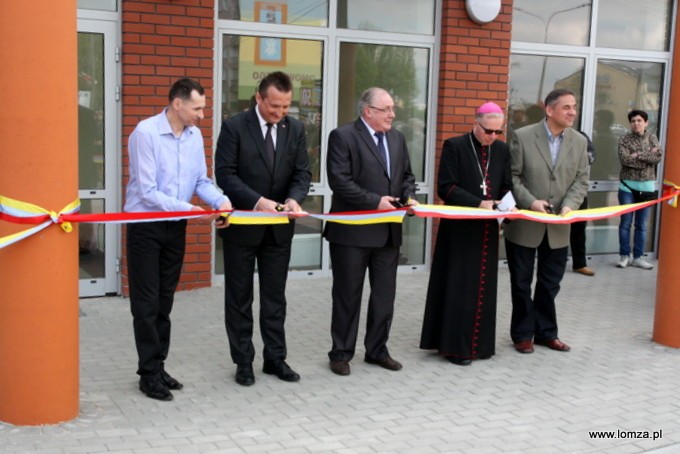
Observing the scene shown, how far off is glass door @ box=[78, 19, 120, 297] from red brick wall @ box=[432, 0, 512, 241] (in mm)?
3521

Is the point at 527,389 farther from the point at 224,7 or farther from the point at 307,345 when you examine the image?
the point at 224,7

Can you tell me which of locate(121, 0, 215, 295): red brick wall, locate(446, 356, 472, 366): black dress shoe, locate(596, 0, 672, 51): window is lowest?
locate(446, 356, 472, 366): black dress shoe

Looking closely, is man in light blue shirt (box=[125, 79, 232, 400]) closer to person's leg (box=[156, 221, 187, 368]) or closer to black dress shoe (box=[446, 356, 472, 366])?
person's leg (box=[156, 221, 187, 368])

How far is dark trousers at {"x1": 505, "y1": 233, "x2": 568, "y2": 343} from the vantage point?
22.9 ft

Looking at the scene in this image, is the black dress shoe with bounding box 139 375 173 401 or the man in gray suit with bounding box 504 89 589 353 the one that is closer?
the black dress shoe with bounding box 139 375 173 401

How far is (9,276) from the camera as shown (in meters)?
4.95

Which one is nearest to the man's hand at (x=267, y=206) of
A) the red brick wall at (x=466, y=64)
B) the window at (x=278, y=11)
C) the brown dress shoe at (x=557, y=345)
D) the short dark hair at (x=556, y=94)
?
the short dark hair at (x=556, y=94)

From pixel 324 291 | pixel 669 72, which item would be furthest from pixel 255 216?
pixel 669 72

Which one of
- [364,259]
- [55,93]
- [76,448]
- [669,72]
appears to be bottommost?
[76,448]

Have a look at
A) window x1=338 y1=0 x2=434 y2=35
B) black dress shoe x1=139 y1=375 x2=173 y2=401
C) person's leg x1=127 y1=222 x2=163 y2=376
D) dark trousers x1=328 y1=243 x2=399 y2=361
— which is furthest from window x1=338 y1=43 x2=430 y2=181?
black dress shoe x1=139 y1=375 x2=173 y2=401

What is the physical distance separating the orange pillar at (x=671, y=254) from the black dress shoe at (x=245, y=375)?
345cm

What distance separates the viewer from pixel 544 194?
695 centimetres

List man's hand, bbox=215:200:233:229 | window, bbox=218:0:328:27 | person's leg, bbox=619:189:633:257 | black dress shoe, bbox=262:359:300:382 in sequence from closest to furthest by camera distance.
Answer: man's hand, bbox=215:200:233:229
black dress shoe, bbox=262:359:300:382
window, bbox=218:0:328:27
person's leg, bbox=619:189:633:257

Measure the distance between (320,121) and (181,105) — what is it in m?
4.13
